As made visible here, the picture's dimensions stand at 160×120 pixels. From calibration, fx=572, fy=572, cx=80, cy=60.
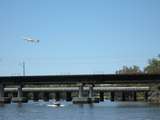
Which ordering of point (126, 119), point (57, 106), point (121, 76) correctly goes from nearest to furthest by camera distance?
point (126, 119) < point (57, 106) < point (121, 76)

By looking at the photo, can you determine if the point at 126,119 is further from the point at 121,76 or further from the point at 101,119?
the point at 121,76

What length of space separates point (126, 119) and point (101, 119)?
195 inches

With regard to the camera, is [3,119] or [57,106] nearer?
[3,119]

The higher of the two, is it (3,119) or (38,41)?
(38,41)

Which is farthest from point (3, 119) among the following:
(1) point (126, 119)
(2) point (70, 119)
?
(1) point (126, 119)

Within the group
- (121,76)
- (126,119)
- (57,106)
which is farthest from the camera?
(121,76)

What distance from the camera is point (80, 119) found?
349 feet

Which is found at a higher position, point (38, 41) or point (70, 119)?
point (38, 41)

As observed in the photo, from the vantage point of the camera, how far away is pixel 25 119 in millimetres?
107000

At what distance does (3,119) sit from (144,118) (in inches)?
1040

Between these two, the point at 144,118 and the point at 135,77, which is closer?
the point at 144,118

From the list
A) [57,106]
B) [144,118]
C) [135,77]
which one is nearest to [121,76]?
[135,77]

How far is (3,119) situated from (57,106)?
80715 millimetres

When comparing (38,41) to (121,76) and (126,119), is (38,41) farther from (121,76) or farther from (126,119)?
(121,76)
